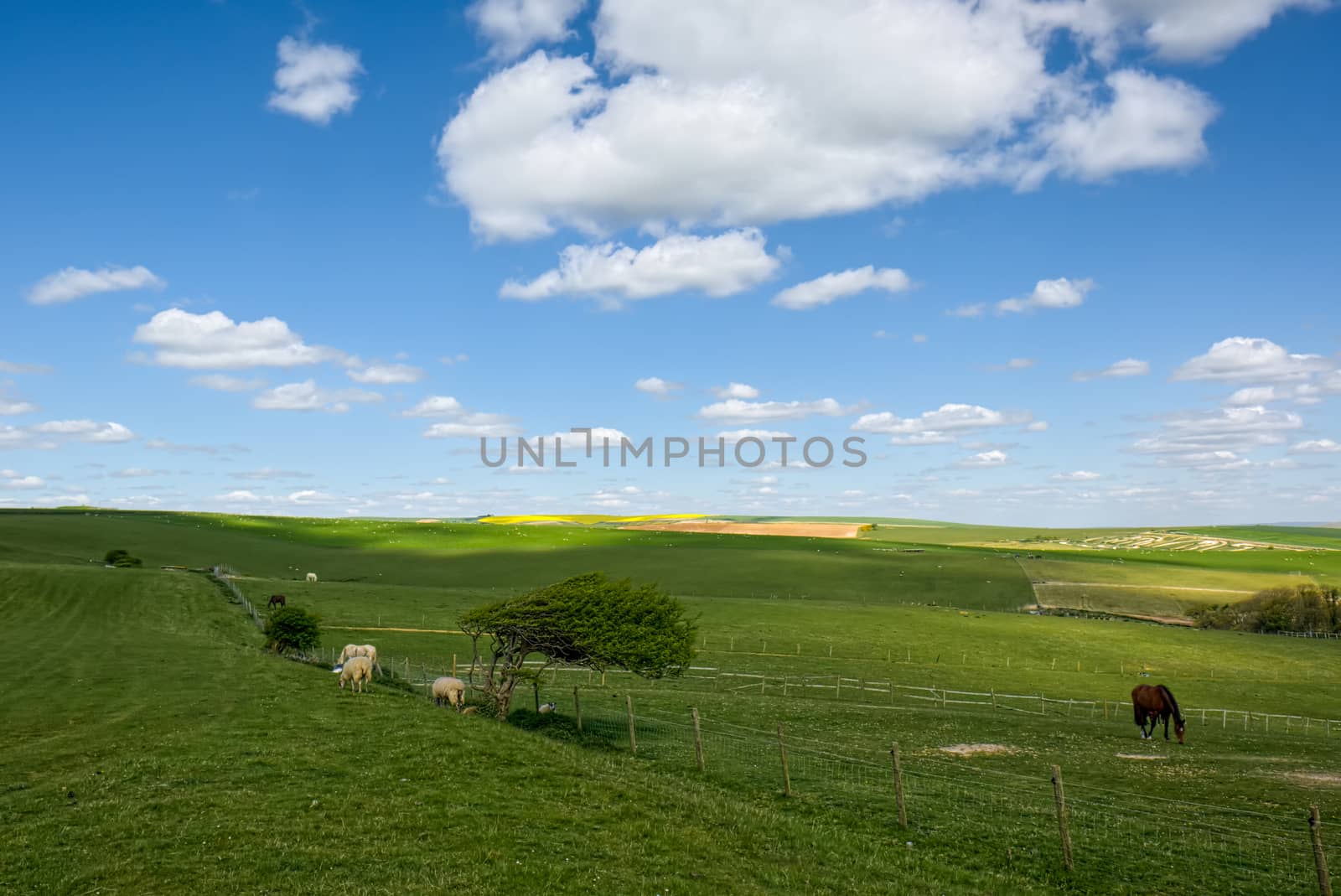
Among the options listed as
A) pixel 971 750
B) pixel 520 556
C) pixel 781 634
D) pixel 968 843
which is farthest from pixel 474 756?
pixel 520 556

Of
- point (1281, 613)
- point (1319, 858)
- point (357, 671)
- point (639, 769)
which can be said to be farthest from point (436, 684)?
point (1281, 613)

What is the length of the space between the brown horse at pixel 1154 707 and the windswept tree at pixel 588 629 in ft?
77.2

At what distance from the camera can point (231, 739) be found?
2636cm

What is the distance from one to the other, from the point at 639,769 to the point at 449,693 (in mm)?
13217

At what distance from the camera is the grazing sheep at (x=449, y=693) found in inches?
1448

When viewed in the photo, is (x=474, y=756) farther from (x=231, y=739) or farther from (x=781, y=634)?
(x=781, y=634)

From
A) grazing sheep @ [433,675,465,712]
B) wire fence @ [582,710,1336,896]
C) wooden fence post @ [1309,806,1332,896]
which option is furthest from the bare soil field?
wooden fence post @ [1309,806,1332,896]

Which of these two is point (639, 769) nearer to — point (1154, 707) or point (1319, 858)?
point (1319, 858)

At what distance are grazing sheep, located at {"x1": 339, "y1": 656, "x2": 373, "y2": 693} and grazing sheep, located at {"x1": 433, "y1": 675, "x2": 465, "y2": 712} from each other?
10.2 feet

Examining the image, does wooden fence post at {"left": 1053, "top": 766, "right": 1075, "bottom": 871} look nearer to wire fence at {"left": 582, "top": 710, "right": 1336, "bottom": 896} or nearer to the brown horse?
wire fence at {"left": 582, "top": 710, "right": 1336, "bottom": 896}

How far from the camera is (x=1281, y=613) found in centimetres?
9325

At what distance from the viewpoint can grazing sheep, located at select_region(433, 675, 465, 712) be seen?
1448 inches

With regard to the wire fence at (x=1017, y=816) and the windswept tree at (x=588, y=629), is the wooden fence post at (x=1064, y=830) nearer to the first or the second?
the wire fence at (x=1017, y=816)

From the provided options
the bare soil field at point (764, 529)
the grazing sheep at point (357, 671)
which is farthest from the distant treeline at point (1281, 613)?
the grazing sheep at point (357, 671)
